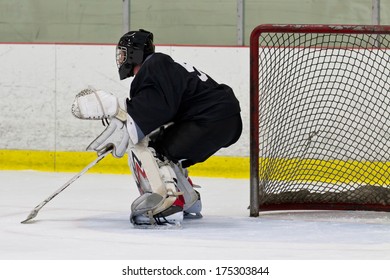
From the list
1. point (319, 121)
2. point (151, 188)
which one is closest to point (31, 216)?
point (151, 188)

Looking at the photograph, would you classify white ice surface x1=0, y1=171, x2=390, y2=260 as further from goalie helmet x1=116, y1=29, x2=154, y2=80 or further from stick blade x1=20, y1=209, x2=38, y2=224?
goalie helmet x1=116, y1=29, x2=154, y2=80

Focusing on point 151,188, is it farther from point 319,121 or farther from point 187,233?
point 319,121

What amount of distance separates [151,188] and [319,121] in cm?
192

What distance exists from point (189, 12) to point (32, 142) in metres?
1.33

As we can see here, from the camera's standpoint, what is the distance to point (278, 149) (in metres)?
7.12

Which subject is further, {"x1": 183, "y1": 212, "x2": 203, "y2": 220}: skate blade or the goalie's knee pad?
{"x1": 183, "y1": 212, "x2": 203, "y2": 220}: skate blade

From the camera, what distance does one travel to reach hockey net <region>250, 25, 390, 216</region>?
659 centimetres

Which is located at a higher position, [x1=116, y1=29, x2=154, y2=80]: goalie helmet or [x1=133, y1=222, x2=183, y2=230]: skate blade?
[x1=116, y1=29, x2=154, y2=80]: goalie helmet

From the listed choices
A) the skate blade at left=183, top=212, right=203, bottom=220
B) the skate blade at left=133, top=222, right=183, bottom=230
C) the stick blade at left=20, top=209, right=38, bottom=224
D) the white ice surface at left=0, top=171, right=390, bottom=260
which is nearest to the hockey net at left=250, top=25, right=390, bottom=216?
the white ice surface at left=0, top=171, right=390, bottom=260

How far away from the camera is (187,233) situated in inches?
233

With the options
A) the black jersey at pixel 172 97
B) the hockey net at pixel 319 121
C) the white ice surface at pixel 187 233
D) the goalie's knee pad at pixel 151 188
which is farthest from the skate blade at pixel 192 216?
the black jersey at pixel 172 97

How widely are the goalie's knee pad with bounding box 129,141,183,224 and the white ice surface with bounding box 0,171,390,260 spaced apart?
94mm

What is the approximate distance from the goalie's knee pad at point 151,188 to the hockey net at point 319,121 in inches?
22.5
